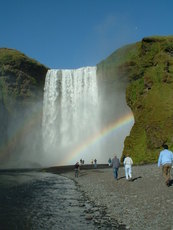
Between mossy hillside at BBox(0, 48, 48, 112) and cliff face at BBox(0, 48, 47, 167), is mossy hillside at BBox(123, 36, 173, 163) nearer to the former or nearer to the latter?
cliff face at BBox(0, 48, 47, 167)

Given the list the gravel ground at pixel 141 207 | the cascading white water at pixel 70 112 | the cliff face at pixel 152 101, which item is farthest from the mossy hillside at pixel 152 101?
the gravel ground at pixel 141 207

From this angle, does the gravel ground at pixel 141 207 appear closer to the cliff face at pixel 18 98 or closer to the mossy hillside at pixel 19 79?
the cliff face at pixel 18 98

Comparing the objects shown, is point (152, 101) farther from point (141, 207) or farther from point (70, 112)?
point (141, 207)

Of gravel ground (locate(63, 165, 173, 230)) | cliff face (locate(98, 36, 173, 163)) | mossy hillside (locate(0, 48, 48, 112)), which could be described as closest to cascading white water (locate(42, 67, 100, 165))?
mossy hillside (locate(0, 48, 48, 112))

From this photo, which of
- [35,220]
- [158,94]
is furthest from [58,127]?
[35,220]

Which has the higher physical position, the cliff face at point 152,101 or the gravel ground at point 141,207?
the cliff face at point 152,101

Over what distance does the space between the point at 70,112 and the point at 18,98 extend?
14.3 m

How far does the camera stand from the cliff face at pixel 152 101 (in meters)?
44.8

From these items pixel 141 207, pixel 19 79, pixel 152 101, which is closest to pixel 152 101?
pixel 152 101

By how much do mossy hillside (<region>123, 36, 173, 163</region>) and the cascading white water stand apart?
21818mm

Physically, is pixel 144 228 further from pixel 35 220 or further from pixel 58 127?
pixel 58 127

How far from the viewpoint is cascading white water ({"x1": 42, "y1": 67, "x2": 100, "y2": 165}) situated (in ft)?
250

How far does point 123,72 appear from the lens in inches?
2913

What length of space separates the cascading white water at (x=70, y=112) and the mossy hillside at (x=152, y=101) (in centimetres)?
2182
